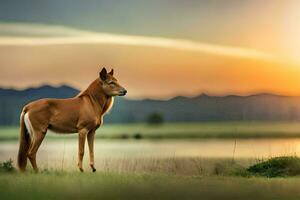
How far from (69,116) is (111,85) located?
0.79 meters

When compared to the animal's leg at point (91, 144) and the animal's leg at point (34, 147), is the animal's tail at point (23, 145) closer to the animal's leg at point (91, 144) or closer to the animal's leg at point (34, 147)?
the animal's leg at point (34, 147)

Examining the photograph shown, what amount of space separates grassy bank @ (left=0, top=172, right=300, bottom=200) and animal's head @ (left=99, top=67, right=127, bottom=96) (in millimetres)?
1365

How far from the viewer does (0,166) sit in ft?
37.3

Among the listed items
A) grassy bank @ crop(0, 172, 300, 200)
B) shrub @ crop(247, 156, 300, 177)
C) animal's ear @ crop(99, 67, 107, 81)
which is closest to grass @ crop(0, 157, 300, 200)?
grassy bank @ crop(0, 172, 300, 200)

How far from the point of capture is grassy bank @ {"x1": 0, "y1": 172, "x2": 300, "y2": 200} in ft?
30.0

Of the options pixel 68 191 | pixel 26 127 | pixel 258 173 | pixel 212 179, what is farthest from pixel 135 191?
pixel 258 173

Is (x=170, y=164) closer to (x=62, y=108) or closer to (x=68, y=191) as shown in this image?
(x=62, y=108)

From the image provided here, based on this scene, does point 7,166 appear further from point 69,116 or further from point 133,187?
point 133,187

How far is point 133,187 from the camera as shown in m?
9.52

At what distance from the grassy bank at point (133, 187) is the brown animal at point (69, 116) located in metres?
0.69

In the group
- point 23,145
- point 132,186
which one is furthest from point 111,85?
point 132,186

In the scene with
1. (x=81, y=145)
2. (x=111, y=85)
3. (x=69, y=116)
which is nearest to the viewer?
(x=81, y=145)

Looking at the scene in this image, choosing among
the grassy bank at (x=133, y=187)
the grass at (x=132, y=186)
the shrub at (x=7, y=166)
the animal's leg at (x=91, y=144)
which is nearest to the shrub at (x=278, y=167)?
the grass at (x=132, y=186)

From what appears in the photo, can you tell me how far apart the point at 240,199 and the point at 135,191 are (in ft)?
4.41
